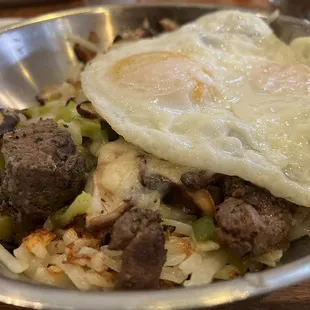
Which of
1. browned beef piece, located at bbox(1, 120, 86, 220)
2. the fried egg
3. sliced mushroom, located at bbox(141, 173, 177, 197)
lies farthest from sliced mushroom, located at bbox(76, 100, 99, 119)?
sliced mushroom, located at bbox(141, 173, 177, 197)

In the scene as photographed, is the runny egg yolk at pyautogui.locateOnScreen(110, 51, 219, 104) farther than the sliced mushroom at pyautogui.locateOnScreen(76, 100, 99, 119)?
No

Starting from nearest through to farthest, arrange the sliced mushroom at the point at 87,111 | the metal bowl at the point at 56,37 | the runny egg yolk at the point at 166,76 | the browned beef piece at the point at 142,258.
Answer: the browned beef piece at the point at 142,258 < the runny egg yolk at the point at 166,76 < the sliced mushroom at the point at 87,111 < the metal bowl at the point at 56,37

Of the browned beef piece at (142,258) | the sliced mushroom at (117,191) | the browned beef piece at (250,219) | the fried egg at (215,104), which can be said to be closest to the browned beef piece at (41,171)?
the sliced mushroom at (117,191)

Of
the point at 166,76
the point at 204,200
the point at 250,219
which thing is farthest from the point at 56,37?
the point at 250,219

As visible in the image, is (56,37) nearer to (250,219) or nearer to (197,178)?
(197,178)

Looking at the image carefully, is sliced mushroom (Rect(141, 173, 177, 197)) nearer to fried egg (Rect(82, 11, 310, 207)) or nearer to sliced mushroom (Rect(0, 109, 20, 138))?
fried egg (Rect(82, 11, 310, 207))

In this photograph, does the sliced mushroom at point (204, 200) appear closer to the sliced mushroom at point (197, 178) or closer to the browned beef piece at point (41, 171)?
the sliced mushroom at point (197, 178)
